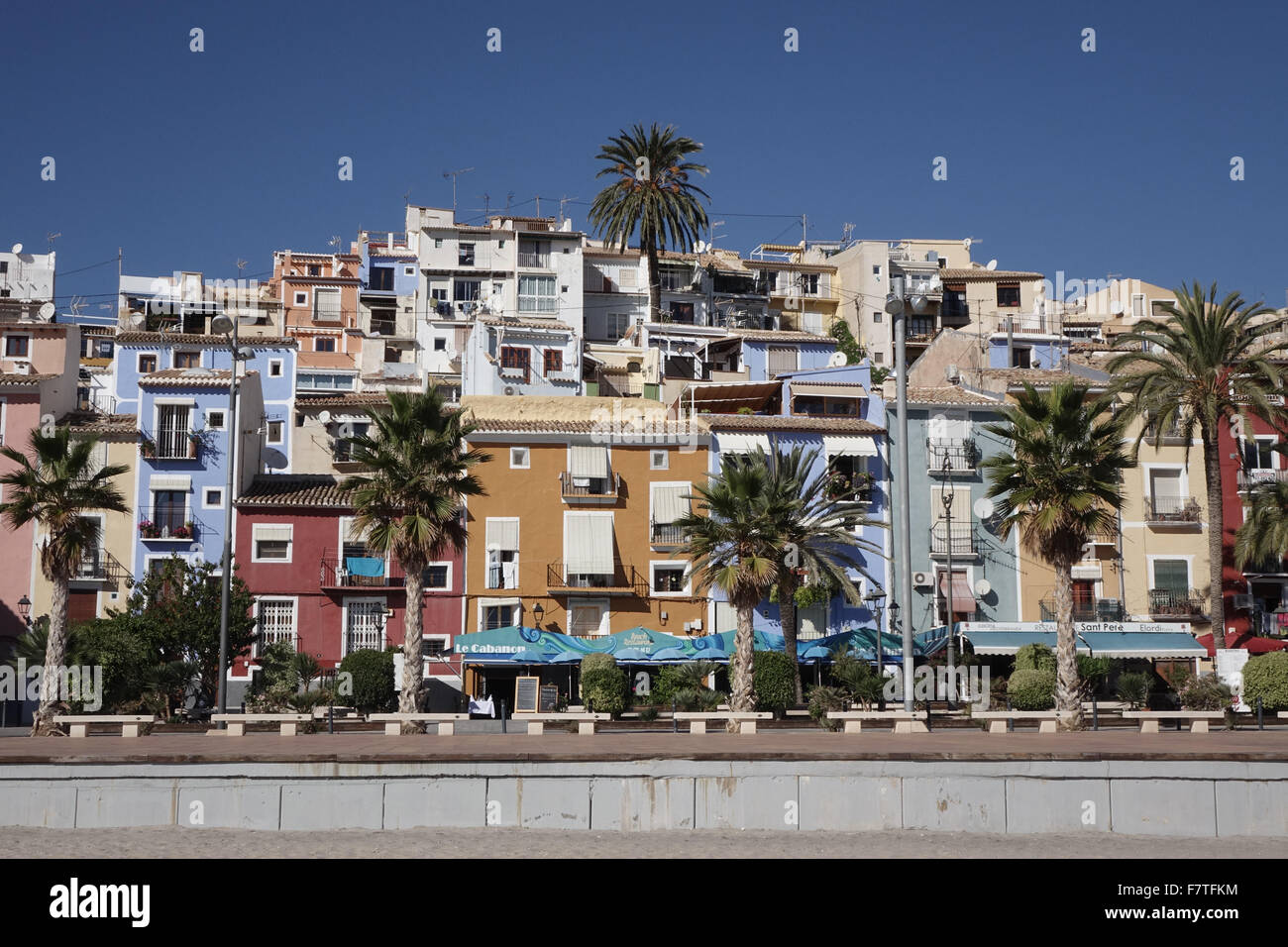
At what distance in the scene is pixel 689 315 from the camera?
89.3 meters

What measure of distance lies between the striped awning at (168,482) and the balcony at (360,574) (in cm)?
659

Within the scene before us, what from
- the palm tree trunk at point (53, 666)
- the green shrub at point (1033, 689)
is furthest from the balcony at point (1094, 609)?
the palm tree trunk at point (53, 666)

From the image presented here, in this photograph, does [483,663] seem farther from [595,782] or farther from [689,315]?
[689,315]

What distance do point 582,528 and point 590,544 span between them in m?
0.68

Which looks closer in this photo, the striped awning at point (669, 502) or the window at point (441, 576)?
the window at point (441, 576)

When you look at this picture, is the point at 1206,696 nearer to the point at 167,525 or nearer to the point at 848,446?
the point at 848,446

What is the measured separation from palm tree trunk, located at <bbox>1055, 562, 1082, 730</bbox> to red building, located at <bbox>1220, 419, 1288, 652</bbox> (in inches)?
797

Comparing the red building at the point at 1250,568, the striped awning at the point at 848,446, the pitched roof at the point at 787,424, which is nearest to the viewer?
the striped awning at the point at 848,446

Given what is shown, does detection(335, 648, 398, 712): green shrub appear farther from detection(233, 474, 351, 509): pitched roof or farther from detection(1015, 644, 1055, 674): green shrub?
detection(1015, 644, 1055, 674): green shrub

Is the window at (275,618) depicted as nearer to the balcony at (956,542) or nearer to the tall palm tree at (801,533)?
the tall palm tree at (801,533)

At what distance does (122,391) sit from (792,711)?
3807cm

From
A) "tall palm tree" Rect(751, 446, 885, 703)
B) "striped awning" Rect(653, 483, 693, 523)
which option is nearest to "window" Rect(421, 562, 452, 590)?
"striped awning" Rect(653, 483, 693, 523)

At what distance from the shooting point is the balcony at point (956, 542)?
51594mm
